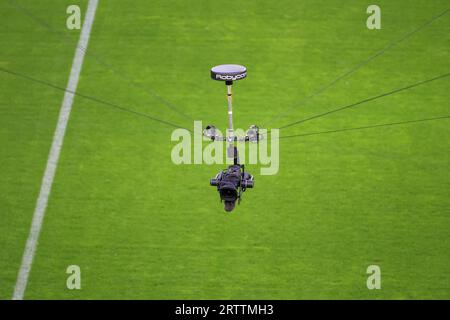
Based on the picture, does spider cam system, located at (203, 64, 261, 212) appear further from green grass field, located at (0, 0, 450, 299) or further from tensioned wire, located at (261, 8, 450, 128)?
tensioned wire, located at (261, 8, 450, 128)

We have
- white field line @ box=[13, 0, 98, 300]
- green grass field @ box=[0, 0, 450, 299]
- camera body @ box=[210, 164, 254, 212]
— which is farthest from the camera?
white field line @ box=[13, 0, 98, 300]

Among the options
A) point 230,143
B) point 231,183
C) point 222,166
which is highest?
point 230,143

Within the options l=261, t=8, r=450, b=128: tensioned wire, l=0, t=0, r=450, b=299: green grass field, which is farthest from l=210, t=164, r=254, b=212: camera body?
l=261, t=8, r=450, b=128: tensioned wire

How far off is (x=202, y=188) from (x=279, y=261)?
166 inches

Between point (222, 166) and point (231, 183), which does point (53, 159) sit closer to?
point (222, 166)

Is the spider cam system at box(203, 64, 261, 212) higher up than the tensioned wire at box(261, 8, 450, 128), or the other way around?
the tensioned wire at box(261, 8, 450, 128)

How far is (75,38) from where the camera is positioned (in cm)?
3975

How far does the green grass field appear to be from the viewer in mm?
29703

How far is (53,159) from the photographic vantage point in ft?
112

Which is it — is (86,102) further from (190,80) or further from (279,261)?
(279,261)

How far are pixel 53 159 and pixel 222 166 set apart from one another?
5834mm

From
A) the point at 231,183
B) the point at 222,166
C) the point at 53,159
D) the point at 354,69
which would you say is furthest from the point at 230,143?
the point at 354,69

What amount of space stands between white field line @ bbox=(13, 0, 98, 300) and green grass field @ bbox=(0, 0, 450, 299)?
0.22 metres

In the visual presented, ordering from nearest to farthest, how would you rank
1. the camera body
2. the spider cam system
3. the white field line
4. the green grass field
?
the spider cam system < the camera body < the green grass field < the white field line
